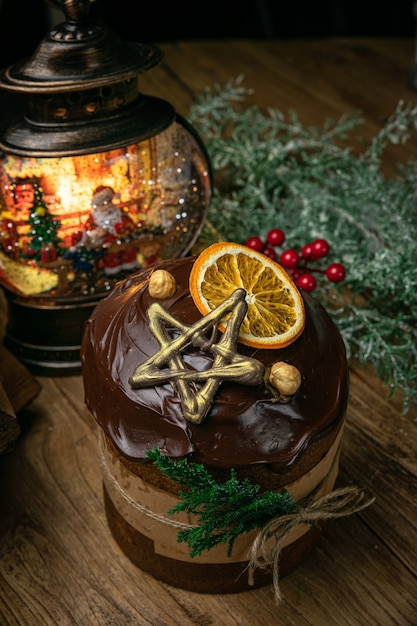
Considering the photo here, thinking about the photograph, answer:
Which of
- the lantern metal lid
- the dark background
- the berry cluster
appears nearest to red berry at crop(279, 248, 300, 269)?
the berry cluster

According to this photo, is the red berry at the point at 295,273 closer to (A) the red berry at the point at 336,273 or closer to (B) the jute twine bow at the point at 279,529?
(A) the red berry at the point at 336,273

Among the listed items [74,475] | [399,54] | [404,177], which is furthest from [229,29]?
[74,475]

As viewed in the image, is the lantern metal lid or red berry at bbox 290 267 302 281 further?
red berry at bbox 290 267 302 281

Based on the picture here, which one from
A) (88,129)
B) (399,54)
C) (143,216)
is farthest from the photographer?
(399,54)

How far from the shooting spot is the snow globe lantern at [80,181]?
1288 millimetres

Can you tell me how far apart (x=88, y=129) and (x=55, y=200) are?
14 centimetres

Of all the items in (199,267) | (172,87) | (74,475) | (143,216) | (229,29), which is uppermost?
(199,267)

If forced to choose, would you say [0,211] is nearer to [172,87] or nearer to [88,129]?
[88,129]

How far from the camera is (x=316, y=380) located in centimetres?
101

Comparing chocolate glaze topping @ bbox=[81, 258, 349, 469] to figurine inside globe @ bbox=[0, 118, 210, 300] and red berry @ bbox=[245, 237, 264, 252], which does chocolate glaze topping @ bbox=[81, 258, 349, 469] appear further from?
red berry @ bbox=[245, 237, 264, 252]

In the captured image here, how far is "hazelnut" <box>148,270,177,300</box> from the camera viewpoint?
1.04 meters

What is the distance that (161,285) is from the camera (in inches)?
41.0

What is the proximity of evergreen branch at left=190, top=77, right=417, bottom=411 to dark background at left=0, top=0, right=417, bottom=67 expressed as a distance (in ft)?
6.76

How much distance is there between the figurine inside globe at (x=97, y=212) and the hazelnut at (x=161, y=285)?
A: 1.22 ft
